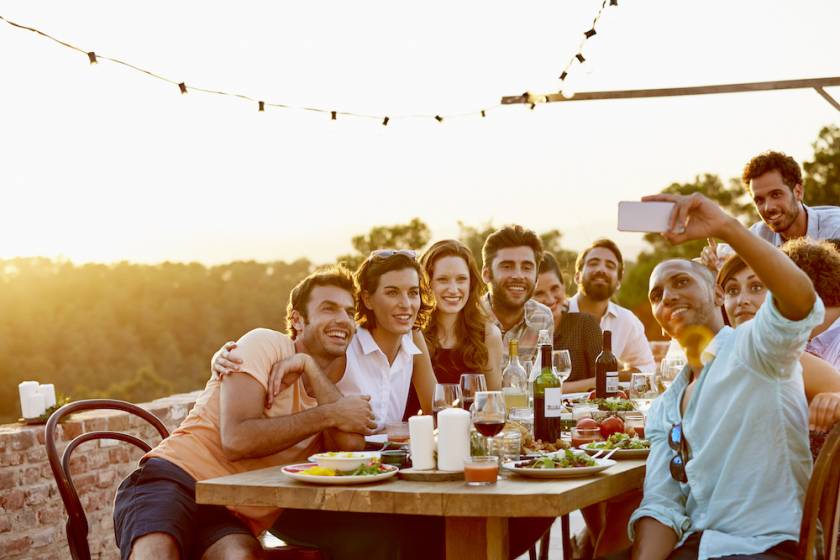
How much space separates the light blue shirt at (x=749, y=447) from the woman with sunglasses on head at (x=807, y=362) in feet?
0.13

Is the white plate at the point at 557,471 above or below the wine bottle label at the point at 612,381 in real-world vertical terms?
below

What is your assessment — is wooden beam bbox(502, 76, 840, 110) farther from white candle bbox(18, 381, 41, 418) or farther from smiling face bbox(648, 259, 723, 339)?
smiling face bbox(648, 259, 723, 339)

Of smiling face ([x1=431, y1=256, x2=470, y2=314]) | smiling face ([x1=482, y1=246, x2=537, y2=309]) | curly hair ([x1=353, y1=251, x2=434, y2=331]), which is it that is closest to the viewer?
curly hair ([x1=353, y1=251, x2=434, y2=331])

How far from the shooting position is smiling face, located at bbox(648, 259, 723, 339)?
Answer: 272 centimetres

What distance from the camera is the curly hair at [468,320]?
4.49m

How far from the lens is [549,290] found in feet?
19.2

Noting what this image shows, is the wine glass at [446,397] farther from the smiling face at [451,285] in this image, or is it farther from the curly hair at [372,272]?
the smiling face at [451,285]

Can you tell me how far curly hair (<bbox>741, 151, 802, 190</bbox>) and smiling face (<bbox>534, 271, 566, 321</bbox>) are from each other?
3.86 ft

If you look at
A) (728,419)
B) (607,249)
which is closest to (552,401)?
(728,419)

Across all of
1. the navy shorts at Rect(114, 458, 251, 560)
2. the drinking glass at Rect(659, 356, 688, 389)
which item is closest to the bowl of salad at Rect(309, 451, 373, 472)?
the navy shorts at Rect(114, 458, 251, 560)

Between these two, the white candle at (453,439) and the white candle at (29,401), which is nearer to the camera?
the white candle at (453,439)

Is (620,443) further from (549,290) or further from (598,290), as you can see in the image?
(598,290)

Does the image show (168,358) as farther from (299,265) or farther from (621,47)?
(621,47)

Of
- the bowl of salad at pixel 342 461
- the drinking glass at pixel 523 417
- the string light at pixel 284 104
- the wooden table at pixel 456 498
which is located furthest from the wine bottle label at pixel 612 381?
the string light at pixel 284 104
